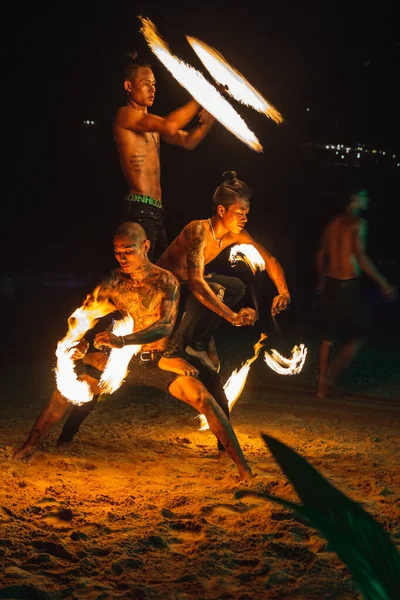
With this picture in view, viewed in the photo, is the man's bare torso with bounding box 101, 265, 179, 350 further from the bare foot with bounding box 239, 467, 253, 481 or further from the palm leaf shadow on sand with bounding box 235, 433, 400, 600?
the palm leaf shadow on sand with bounding box 235, 433, 400, 600

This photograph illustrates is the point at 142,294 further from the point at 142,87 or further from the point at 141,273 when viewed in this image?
the point at 142,87

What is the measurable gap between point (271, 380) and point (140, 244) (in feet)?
13.3

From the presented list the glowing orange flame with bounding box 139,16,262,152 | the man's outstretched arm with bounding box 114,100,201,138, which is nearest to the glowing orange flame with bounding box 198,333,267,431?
the glowing orange flame with bounding box 139,16,262,152

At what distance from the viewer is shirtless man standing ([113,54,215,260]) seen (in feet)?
19.5

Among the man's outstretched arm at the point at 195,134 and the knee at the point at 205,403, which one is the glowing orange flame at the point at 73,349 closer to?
the knee at the point at 205,403

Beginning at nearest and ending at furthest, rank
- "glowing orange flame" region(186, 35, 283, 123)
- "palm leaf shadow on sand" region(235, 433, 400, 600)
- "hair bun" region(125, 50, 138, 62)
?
1. "palm leaf shadow on sand" region(235, 433, 400, 600)
2. "glowing orange flame" region(186, 35, 283, 123)
3. "hair bun" region(125, 50, 138, 62)

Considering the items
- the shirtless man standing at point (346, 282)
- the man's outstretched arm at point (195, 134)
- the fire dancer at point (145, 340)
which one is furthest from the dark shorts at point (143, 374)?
the shirtless man standing at point (346, 282)

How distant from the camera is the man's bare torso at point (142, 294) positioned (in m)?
5.30

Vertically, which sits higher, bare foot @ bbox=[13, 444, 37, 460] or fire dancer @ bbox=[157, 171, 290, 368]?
fire dancer @ bbox=[157, 171, 290, 368]

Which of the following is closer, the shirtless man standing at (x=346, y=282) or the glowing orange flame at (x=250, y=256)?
the glowing orange flame at (x=250, y=256)

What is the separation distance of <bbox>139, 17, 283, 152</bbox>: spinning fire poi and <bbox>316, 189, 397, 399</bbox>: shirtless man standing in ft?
6.26

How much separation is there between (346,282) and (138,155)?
2837 millimetres

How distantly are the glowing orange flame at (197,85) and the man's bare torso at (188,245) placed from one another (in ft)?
2.47

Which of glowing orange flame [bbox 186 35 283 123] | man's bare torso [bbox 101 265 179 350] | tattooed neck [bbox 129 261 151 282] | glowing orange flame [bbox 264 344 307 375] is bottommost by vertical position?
man's bare torso [bbox 101 265 179 350]
